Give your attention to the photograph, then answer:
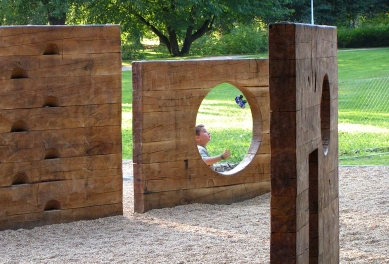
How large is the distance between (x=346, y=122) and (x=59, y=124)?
8732 millimetres

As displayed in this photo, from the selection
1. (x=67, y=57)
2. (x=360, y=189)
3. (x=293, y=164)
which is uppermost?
(x=67, y=57)

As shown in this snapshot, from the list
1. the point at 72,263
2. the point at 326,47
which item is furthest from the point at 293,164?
the point at 72,263

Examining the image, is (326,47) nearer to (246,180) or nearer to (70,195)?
(70,195)

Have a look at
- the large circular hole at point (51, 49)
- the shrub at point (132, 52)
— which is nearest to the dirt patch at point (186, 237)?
the large circular hole at point (51, 49)

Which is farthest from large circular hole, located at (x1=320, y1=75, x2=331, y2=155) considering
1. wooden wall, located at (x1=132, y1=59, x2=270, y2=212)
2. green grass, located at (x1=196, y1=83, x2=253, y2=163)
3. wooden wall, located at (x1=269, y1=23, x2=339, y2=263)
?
green grass, located at (x1=196, y1=83, x2=253, y2=163)

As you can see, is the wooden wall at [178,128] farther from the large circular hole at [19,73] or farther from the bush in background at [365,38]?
the bush in background at [365,38]

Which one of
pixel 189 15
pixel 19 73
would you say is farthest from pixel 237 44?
pixel 19 73

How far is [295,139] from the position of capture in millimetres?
3213

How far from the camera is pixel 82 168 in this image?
6.54 meters

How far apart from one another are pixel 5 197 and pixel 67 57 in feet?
4.21

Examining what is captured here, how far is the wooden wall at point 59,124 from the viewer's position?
618 cm

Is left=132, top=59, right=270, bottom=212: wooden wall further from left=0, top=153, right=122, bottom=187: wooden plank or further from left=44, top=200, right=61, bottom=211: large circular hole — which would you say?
left=44, top=200, right=61, bottom=211: large circular hole

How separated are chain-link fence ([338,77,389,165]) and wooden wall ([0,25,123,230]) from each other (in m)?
4.51

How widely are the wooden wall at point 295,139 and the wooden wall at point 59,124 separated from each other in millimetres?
3112
